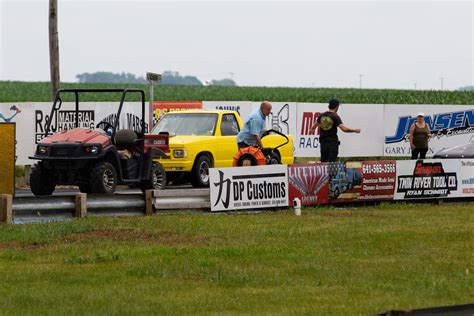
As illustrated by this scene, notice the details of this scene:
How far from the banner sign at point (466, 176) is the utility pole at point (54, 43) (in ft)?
39.7

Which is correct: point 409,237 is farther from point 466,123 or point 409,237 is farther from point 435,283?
point 466,123

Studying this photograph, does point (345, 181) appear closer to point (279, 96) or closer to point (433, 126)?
point (433, 126)

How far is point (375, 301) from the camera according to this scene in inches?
451

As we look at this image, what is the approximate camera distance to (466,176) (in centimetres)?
2416

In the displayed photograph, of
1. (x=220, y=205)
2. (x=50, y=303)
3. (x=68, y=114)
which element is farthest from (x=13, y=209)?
(x=68, y=114)

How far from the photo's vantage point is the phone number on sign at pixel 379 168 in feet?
74.7

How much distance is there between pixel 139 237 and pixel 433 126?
21.2 meters

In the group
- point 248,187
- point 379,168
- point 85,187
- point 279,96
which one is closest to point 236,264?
point 248,187

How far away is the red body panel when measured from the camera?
2119cm

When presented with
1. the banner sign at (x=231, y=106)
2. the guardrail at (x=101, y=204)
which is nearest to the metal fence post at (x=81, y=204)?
the guardrail at (x=101, y=204)

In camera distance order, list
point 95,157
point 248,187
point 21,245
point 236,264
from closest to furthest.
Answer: point 236,264, point 21,245, point 248,187, point 95,157

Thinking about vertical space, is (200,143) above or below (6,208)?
above

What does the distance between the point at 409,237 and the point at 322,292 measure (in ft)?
16.9

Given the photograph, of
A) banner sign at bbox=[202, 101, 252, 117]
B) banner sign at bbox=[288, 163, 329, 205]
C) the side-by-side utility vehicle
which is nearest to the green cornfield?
banner sign at bbox=[202, 101, 252, 117]
